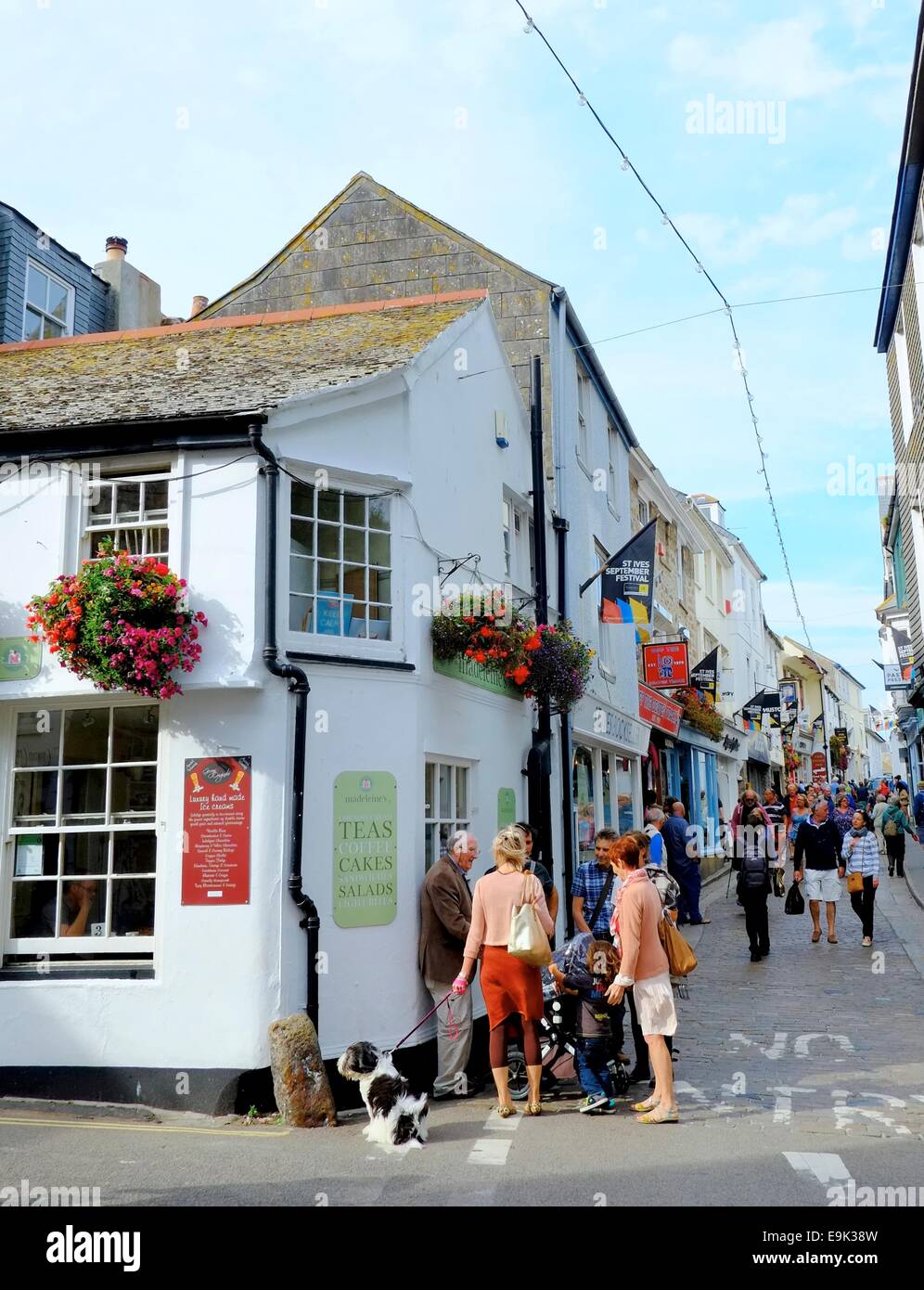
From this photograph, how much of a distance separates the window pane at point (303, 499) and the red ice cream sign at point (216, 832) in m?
2.04

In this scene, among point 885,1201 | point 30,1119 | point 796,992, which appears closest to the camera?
point 885,1201

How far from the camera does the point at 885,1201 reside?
5367 millimetres

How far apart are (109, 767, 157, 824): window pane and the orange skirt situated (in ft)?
9.18

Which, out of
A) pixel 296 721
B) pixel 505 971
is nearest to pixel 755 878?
pixel 505 971

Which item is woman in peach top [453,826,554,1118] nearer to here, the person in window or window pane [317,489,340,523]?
the person in window

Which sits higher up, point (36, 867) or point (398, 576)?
point (398, 576)

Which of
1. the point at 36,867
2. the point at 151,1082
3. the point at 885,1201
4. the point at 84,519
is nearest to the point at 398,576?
the point at 84,519

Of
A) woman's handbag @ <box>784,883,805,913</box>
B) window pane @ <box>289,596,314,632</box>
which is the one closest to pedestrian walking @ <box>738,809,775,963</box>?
Answer: woman's handbag @ <box>784,883,805,913</box>

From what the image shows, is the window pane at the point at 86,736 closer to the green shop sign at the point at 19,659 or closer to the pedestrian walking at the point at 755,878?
the green shop sign at the point at 19,659

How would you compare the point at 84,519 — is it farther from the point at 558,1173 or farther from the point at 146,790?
the point at 558,1173

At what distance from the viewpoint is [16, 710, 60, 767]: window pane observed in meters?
8.40

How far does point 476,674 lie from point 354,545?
1952 mm

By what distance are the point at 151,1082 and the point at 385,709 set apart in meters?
3.15

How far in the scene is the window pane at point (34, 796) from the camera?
8344mm
